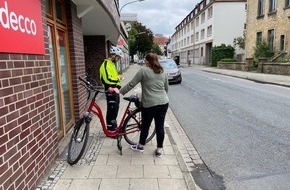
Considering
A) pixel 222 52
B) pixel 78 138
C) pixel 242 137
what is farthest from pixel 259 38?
pixel 78 138

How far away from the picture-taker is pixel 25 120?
9.92 ft

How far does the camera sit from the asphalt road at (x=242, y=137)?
4.00 m


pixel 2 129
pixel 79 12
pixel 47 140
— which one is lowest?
pixel 47 140

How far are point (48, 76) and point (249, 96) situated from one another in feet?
30.6

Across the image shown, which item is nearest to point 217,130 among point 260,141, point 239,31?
point 260,141

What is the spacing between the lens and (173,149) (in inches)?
191

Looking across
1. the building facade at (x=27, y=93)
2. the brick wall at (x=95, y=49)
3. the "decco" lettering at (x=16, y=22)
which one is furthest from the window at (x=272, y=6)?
the "decco" lettering at (x=16, y=22)

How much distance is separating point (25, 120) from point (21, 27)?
1008 mm

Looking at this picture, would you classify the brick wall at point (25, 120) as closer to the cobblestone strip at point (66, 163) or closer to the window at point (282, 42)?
the cobblestone strip at point (66, 163)

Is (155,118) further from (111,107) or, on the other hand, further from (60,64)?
(60,64)

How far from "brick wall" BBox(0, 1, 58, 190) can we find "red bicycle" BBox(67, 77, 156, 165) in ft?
1.19

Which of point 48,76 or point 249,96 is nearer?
point 48,76

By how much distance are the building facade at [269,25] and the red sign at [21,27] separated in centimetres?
2448

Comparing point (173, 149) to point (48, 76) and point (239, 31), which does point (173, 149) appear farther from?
point (239, 31)
